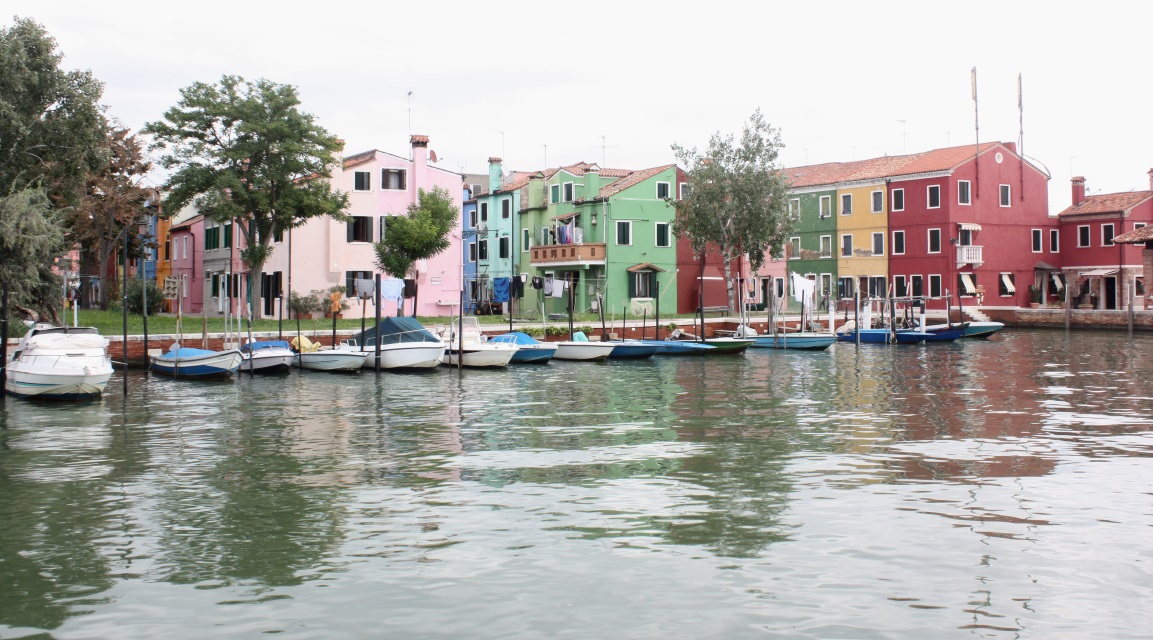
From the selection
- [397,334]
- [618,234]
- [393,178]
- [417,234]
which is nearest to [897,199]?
[618,234]

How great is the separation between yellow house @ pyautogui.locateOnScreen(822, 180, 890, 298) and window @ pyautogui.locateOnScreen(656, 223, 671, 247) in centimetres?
1320

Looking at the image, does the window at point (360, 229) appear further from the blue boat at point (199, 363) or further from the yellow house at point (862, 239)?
the yellow house at point (862, 239)

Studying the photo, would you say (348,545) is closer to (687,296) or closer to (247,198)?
(247,198)

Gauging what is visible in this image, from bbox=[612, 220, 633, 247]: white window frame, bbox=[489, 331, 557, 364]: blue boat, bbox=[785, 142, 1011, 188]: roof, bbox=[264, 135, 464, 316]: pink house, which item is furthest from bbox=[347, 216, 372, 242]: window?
bbox=[785, 142, 1011, 188]: roof

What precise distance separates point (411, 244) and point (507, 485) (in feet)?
124

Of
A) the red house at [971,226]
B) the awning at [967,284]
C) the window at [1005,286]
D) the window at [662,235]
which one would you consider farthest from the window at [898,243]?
the window at [662,235]

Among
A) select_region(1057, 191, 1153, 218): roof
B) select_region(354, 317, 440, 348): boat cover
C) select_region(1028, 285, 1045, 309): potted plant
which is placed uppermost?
select_region(1057, 191, 1153, 218): roof

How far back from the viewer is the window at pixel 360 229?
183ft

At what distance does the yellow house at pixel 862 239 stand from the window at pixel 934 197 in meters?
3.24

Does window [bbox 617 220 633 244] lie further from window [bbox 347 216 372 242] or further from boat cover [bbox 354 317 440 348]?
boat cover [bbox 354 317 440 348]

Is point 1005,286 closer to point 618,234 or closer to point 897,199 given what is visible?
point 897,199

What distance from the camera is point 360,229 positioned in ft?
184

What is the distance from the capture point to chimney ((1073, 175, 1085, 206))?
7150 centimetres

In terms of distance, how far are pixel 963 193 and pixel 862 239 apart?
741cm
